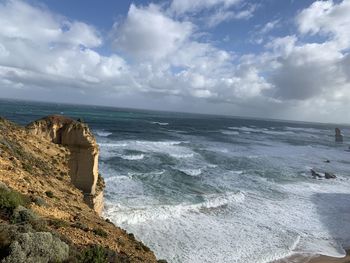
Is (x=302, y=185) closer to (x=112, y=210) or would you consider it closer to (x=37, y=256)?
(x=112, y=210)

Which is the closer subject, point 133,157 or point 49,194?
point 49,194

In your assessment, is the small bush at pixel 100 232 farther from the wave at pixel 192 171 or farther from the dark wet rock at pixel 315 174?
the dark wet rock at pixel 315 174

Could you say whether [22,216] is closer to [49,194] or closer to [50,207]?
[50,207]

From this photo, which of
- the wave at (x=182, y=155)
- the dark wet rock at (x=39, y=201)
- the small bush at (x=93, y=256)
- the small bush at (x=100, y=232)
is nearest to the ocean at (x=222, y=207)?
the wave at (x=182, y=155)

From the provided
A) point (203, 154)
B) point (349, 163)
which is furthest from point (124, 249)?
point (349, 163)

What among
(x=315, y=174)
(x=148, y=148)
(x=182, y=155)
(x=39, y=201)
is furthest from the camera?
(x=148, y=148)

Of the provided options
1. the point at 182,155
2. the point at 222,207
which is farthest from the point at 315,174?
the point at 222,207
